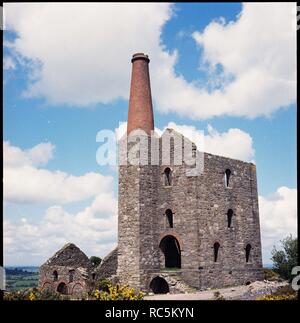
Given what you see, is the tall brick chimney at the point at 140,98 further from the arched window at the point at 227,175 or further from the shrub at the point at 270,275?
the shrub at the point at 270,275

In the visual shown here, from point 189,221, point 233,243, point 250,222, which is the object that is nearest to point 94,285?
point 189,221

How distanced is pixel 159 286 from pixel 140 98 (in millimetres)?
11832

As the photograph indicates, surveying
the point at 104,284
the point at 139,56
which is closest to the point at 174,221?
the point at 104,284

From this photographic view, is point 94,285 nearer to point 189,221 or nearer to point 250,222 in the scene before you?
point 189,221

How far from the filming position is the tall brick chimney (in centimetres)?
2611


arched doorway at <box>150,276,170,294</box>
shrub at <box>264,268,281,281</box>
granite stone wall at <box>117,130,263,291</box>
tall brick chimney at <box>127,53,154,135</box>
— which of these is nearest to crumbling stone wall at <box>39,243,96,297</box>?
granite stone wall at <box>117,130,263,291</box>

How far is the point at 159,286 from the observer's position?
23984 millimetres

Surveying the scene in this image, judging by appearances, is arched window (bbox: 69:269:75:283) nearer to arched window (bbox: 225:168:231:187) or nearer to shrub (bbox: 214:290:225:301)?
shrub (bbox: 214:290:225:301)

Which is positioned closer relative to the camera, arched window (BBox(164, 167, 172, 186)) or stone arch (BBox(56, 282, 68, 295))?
arched window (BBox(164, 167, 172, 186))

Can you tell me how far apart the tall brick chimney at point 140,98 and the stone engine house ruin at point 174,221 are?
0.06 meters

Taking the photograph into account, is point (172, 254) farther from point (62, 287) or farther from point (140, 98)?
point (140, 98)

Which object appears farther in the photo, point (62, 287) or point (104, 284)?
point (62, 287)

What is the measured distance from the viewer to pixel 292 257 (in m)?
27.0
